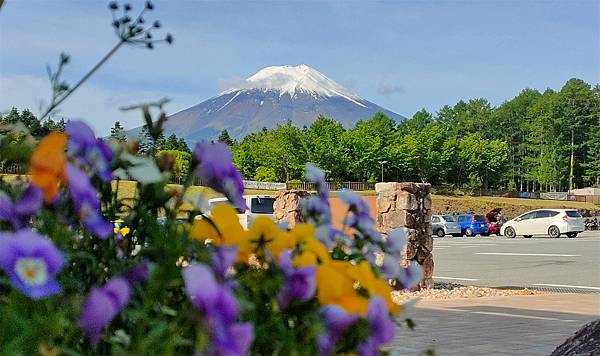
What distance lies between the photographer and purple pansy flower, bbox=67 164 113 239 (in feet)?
3.32

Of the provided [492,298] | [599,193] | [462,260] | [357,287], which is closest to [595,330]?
[357,287]

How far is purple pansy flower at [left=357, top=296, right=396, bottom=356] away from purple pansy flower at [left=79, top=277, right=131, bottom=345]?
1.20ft

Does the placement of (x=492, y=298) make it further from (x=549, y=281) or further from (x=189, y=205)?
(x=189, y=205)

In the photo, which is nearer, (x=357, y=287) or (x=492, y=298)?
(x=357, y=287)

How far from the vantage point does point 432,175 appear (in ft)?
251

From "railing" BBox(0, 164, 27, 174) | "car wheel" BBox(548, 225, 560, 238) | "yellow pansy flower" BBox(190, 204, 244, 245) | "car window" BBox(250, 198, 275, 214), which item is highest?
"railing" BBox(0, 164, 27, 174)

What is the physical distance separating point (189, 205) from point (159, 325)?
32 cm

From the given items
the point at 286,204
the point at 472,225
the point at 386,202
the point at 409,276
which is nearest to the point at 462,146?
the point at 472,225

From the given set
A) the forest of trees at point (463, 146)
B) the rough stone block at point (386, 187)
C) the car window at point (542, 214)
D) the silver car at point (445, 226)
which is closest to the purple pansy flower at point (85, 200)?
the rough stone block at point (386, 187)

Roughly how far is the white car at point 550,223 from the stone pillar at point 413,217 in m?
19.6

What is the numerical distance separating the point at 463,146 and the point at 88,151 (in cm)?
7996

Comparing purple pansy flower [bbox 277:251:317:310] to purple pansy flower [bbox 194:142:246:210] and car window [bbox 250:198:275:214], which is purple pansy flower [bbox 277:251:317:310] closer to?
purple pansy flower [bbox 194:142:246:210]

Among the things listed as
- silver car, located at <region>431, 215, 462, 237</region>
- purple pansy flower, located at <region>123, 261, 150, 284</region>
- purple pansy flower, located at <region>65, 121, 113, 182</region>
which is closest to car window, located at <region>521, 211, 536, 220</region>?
silver car, located at <region>431, 215, 462, 237</region>

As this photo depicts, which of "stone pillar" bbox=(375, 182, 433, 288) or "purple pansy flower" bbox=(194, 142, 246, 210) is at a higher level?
"purple pansy flower" bbox=(194, 142, 246, 210)
